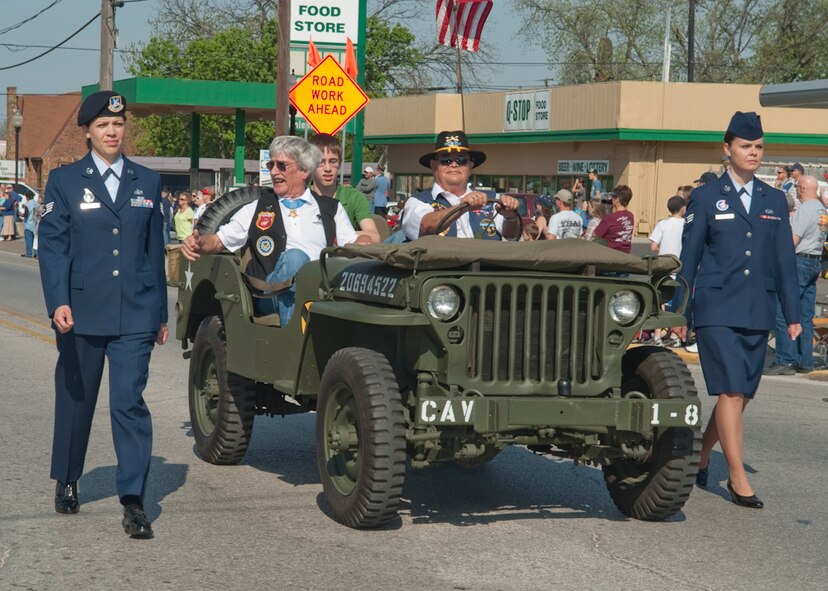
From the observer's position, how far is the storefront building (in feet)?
134

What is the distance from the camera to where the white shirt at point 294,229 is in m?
7.70

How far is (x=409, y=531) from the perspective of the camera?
634 centimetres

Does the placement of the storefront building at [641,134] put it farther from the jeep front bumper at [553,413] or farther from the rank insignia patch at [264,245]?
the jeep front bumper at [553,413]

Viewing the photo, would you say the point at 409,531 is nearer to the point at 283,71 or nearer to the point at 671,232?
the point at 671,232

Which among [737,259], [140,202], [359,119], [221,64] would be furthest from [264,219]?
[221,64]

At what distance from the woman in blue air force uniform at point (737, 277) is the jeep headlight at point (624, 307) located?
3.16 feet

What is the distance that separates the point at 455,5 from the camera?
23375 millimetres

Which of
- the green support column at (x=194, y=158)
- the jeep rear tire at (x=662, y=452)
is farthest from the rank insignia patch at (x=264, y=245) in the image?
the green support column at (x=194, y=158)

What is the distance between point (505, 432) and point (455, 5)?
59.8ft

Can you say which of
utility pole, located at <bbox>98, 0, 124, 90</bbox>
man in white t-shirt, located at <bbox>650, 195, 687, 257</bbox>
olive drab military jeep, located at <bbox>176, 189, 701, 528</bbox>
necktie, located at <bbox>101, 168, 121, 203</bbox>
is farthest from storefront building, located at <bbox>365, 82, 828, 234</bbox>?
necktie, located at <bbox>101, 168, 121, 203</bbox>

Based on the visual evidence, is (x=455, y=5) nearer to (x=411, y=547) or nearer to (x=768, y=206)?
(x=768, y=206)

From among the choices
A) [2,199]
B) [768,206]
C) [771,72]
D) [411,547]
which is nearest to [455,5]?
[768,206]

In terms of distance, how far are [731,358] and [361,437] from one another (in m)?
2.20

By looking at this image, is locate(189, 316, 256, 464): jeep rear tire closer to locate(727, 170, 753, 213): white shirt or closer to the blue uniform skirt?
the blue uniform skirt
